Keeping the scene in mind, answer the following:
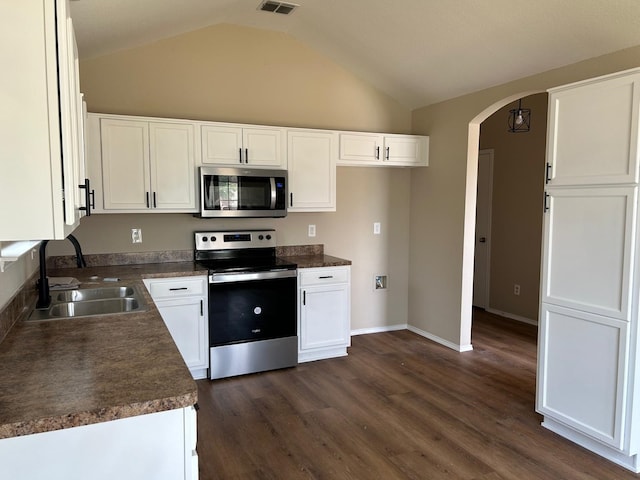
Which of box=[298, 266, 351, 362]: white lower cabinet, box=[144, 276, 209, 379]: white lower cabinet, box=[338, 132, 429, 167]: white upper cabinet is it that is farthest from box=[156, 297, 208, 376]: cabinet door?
box=[338, 132, 429, 167]: white upper cabinet

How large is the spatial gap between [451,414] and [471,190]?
Result: 2.05m

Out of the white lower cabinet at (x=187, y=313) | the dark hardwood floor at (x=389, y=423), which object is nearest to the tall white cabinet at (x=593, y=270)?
the dark hardwood floor at (x=389, y=423)

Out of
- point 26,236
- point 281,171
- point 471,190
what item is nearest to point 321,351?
point 281,171

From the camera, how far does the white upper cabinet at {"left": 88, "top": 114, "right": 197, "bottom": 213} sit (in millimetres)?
3350

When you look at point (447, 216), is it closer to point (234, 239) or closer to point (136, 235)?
point (234, 239)

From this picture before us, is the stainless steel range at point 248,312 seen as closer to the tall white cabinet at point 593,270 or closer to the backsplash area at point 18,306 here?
the backsplash area at point 18,306

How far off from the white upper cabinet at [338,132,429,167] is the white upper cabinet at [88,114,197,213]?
1.44 meters

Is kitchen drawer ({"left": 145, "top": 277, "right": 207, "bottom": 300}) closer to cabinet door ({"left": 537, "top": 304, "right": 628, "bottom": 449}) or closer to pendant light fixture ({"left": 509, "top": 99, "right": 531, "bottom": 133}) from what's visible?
cabinet door ({"left": 537, "top": 304, "right": 628, "bottom": 449})

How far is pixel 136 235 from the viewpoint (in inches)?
149

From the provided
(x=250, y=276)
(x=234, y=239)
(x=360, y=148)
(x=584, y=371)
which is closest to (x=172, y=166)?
(x=234, y=239)

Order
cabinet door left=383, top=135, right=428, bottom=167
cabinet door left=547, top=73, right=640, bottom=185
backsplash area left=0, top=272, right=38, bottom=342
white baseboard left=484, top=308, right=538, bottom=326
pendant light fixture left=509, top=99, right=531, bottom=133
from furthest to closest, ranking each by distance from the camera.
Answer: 1. white baseboard left=484, top=308, right=538, bottom=326
2. pendant light fixture left=509, top=99, right=531, bottom=133
3. cabinet door left=383, top=135, right=428, bottom=167
4. cabinet door left=547, top=73, right=640, bottom=185
5. backsplash area left=0, top=272, right=38, bottom=342

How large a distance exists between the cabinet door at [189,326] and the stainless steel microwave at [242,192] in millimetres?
728

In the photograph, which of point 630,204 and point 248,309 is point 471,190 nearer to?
point 630,204

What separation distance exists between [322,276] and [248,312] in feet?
2.38
